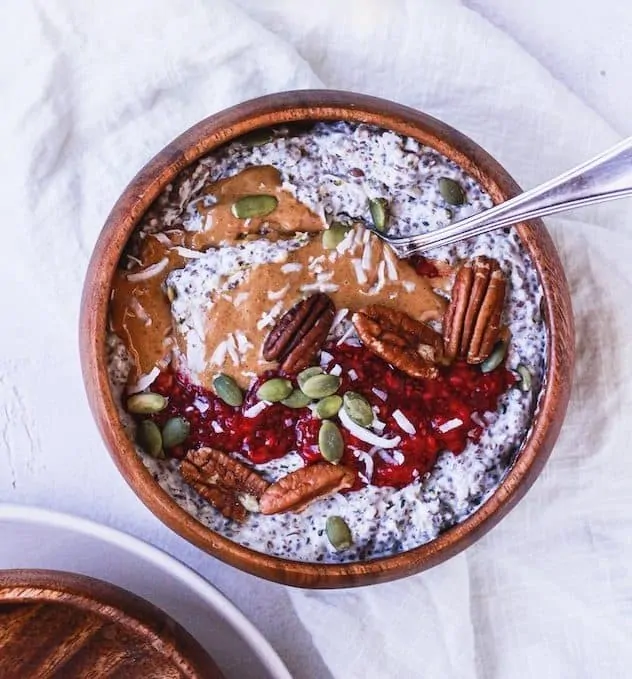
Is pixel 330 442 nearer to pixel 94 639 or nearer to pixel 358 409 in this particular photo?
pixel 358 409

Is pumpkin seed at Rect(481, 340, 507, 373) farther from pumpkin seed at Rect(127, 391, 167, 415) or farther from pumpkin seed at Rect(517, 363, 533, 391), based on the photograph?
pumpkin seed at Rect(127, 391, 167, 415)

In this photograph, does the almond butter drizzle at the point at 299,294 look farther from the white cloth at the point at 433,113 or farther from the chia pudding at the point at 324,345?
the white cloth at the point at 433,113

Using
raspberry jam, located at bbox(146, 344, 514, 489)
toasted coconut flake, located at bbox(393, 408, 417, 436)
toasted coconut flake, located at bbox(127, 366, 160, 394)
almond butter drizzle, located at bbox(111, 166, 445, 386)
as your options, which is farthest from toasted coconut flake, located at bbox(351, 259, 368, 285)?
toasted coconut flake, located at bbox(127, 366, 160, 394)

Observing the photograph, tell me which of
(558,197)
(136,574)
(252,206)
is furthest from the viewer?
(136,574)

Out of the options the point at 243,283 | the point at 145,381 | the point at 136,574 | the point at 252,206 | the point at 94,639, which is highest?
the point at 252,206

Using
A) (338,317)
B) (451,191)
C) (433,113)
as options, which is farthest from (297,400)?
(433,113)

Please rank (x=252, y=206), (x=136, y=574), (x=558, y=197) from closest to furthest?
(x=558, y=197), (x=252, y=206), (x=136, y=574)

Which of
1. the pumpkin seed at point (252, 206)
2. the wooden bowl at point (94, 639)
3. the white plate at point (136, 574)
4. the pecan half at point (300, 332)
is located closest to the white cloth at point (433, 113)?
the white plate at point (136, 574)
